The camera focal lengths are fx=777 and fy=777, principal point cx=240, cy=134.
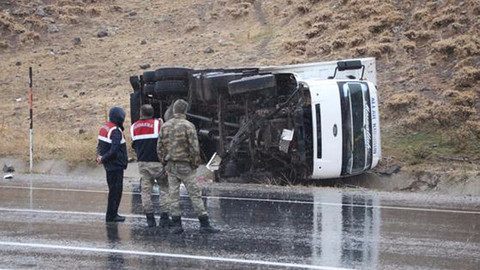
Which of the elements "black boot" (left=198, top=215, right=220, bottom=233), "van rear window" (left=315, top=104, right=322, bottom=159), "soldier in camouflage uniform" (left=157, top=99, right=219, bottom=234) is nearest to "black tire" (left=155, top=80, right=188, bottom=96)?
"van rear window" (left=315, top=104, right=322, bottom=159)

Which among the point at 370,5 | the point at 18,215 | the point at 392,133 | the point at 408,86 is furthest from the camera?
the point at 370,5

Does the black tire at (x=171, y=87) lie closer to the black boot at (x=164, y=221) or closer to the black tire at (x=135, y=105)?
the black tire at (x=135, y=105)

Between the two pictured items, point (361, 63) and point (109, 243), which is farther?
point (361, 63)

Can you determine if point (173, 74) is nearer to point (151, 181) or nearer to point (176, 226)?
point (151, 181)

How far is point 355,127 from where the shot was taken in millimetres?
13906

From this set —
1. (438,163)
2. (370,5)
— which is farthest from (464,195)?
(370,5)

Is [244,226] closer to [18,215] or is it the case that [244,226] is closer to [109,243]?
[109,243]

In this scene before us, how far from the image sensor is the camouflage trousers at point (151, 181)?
9438mm

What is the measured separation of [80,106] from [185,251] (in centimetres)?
1576

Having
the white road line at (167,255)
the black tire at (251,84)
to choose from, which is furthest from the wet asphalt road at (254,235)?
the black tire at (251,84)

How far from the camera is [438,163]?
15391 mm

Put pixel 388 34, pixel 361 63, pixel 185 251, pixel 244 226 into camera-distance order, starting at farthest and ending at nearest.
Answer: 1. pixel 388 34
2. pixel 361 63
3. pixel 244 226
4. pixel 185 251

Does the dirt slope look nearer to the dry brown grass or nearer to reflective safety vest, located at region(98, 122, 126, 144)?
the dry brown grass

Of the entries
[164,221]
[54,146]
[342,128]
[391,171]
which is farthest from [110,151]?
[54,146]
